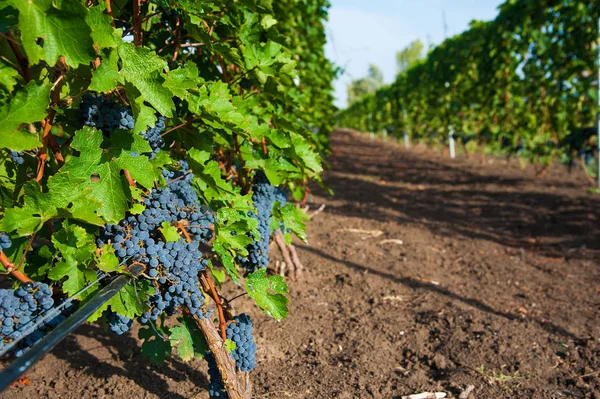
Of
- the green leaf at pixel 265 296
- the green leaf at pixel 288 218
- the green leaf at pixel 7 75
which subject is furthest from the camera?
the green leaf at pixel 288 218

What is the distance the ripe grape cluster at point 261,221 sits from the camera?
235 cm

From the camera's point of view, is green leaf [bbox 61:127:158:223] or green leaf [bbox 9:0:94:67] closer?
green leaf [bbox 9:0:94:67]

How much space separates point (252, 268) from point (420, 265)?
2483mm

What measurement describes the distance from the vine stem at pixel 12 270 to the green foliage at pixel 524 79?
25.6 feet

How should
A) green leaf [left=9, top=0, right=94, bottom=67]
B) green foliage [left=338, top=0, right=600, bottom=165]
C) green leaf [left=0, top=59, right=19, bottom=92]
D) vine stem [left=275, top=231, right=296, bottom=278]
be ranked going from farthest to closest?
green foliage [left=338, top=0, right=600, bottom=165] → vine stem [left=275, top=231, right=296, bottom=278] → green leaf [left=0, top=59, right=19, bottom=92] → green leaf [left=9, top=0, right=94, bottom=67]

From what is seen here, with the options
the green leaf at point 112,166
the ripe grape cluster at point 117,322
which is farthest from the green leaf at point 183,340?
the green leaf at point 112,166

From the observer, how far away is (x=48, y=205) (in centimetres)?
133

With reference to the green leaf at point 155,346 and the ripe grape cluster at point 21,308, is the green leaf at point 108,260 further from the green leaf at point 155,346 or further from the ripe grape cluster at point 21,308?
the green leaf at point 155,346

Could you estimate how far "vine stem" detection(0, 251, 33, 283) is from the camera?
136 cm

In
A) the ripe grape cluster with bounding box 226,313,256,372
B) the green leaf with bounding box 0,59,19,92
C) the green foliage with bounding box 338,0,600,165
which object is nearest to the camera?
the green leaf with bounding box 0,59,19,92

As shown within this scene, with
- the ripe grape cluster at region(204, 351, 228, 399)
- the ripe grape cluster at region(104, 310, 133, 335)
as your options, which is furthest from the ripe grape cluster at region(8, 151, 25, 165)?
the ripe grape cluster at region(204, 351, 228, 399)

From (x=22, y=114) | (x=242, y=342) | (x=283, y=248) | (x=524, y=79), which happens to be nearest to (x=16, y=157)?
(x=22, y=114)

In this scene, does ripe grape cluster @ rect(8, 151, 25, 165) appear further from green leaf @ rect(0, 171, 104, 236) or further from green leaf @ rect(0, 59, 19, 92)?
green leaf @ rect(0, 59, 19, 92)

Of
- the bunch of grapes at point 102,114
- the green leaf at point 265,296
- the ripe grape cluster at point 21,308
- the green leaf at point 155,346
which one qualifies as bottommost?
the green leaf at point 155,346
